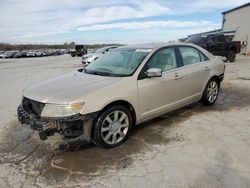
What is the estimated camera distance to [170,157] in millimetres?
3602

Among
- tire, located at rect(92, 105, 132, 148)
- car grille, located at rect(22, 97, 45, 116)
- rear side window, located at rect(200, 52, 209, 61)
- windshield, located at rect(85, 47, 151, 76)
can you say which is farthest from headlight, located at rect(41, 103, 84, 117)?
rear side window, located at rect(200, 52, 209, 61)

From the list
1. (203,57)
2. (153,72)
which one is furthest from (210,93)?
(153,72)

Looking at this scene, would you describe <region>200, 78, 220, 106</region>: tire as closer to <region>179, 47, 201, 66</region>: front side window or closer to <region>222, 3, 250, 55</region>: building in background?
<region>179, 47, 201, 66</region>: front side window

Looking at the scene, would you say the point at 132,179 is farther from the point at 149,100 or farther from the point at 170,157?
the point at 149,100

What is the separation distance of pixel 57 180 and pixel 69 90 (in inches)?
51.1

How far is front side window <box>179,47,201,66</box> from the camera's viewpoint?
5.14 metres

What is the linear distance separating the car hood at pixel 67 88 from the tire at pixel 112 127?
1.40 feet

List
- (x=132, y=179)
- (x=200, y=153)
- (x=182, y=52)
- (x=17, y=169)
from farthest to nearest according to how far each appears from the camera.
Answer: (x=182, y=52), (x=200, y=153), (x=17, y=169), (x=132, y=179)

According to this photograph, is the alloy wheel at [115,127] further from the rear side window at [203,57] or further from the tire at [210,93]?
the rear side window at [203,57]

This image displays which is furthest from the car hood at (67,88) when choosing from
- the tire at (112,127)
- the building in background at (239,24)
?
the building in background at (239,24)

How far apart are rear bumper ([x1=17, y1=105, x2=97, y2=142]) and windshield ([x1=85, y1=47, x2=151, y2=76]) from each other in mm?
1098

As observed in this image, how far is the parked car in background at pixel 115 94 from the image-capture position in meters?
3.53

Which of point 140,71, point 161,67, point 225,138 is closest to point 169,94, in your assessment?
point 161,67

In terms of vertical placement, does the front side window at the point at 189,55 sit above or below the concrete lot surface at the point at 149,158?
above
